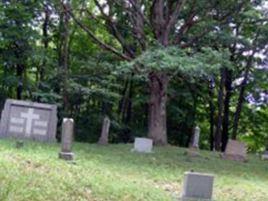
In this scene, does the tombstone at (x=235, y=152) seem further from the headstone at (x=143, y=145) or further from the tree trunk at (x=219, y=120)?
the tree trunk at (x=219, y=120)

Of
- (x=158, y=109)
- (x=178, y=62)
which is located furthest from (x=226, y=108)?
(x=178, y=62)

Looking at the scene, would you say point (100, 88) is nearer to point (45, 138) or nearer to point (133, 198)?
point (45, 138)

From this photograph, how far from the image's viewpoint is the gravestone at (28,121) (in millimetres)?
14828

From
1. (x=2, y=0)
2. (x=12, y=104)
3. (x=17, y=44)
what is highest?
(x=2, y=0)

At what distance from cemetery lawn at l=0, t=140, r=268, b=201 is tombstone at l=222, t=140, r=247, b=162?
1.51 metres

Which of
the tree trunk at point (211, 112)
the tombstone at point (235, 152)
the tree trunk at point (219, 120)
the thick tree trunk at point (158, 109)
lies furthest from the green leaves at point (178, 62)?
the tree trunk at point (211, 112)

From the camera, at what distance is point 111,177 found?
9.14 meters

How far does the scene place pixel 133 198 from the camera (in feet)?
24.4

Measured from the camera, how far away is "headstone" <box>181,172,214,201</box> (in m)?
7.91

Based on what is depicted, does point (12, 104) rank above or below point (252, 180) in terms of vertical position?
above

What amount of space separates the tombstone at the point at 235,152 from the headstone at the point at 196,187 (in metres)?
8.17

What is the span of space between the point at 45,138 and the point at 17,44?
6.23m

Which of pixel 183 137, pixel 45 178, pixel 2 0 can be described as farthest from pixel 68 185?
pixel 183 137

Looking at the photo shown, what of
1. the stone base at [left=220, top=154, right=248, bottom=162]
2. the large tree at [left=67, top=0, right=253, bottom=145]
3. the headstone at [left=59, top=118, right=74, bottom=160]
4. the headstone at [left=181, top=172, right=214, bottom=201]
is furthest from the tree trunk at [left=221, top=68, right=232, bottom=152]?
the headstone at [left=181, top=172, right=214, bottom=201]
